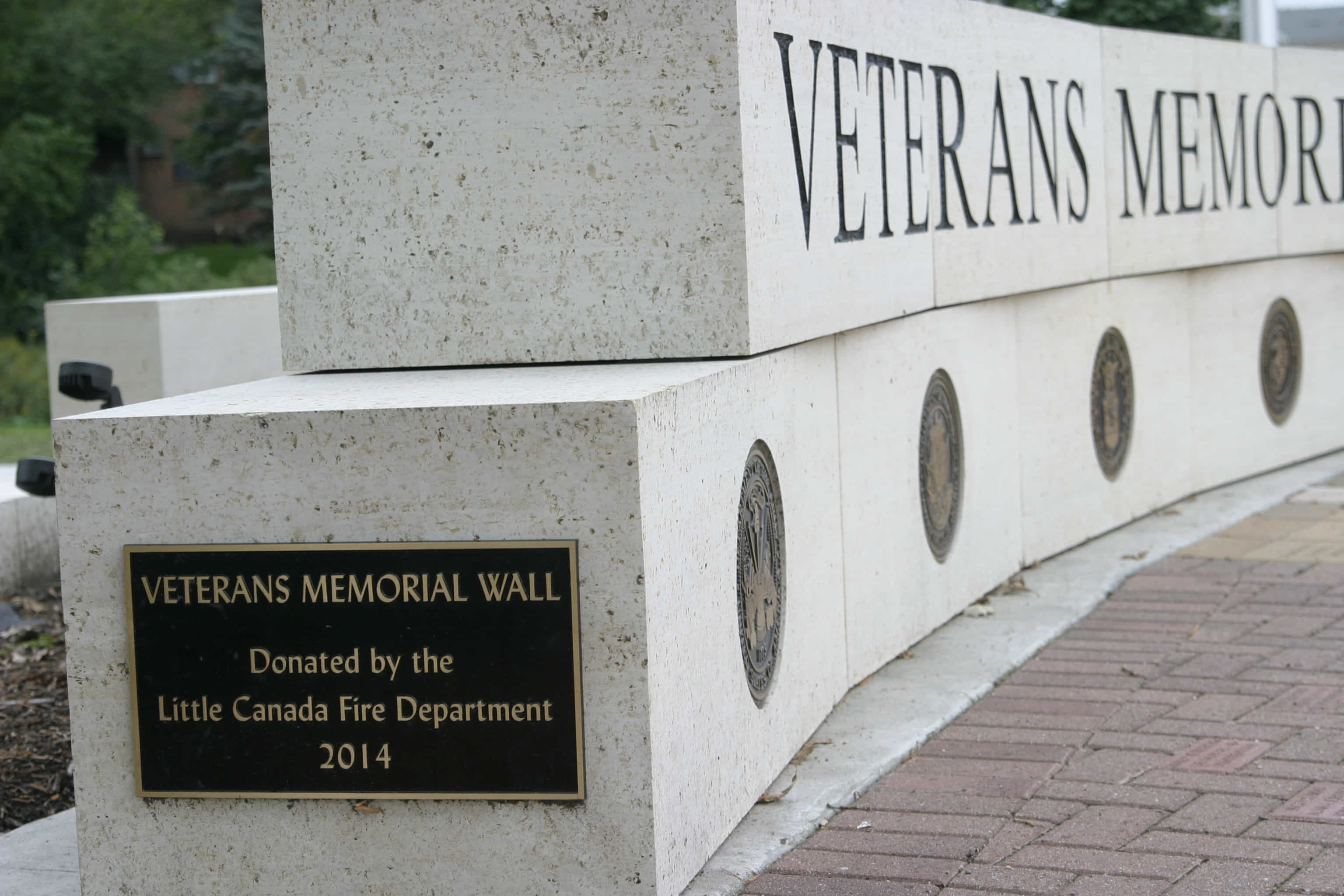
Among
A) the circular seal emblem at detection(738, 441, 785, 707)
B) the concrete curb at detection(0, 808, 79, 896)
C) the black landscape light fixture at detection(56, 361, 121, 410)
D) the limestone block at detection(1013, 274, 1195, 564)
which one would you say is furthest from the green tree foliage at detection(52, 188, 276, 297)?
the circular seal emblem at detection(738, 441, 785, 707)

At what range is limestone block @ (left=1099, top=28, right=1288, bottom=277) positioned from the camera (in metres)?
7.48

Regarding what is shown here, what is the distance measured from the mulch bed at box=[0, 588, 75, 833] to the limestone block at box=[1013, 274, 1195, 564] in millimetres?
3867

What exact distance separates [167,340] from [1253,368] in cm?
579

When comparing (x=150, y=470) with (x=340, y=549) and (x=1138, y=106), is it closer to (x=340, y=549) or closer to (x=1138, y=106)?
(x=340, y=549)

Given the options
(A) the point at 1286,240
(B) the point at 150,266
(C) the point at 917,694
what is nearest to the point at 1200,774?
(C) the point at 917,694

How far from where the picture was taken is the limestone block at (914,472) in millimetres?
5191

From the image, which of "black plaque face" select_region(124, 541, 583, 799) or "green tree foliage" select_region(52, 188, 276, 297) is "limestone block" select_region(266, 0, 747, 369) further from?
"green tree foliage" select_region(52, 188, 276, 297)

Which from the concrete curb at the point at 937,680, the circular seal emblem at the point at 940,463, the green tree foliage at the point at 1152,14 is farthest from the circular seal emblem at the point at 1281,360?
the green tree foliage at the point at 1152,14

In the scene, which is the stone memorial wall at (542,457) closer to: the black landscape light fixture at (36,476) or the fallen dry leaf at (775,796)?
the fallen dry leaf at (775,796)

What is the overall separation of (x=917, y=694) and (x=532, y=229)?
6.52 feet

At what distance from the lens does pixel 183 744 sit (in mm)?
3506

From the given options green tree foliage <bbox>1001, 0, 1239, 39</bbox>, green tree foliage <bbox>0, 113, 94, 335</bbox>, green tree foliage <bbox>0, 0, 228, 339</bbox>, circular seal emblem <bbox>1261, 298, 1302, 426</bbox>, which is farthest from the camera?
green tree foliage <bbox>0, 0, 228, 339</bbox>

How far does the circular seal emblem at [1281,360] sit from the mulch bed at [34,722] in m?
6.45

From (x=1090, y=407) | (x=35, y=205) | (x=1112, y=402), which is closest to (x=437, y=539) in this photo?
(x=1090, y=407)
